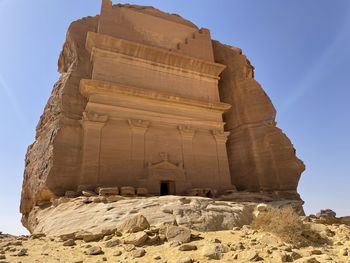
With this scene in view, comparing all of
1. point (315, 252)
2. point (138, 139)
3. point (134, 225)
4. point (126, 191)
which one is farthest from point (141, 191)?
point (315, 252)

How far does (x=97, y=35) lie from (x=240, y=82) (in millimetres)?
10378

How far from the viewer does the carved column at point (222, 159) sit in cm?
1603

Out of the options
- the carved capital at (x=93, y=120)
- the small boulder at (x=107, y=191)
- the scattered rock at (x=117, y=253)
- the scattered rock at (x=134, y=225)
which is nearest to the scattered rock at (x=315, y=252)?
the scattered rock at (x=134, y=225)

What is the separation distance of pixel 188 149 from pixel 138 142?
309 cm

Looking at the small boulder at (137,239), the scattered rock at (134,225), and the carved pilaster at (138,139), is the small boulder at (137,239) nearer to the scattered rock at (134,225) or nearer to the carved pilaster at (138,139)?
the scattered rock at (134,225)

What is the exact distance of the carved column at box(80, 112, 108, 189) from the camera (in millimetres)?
12672

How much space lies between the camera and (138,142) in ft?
47.8

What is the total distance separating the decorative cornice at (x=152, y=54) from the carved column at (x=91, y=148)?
15.4 ft

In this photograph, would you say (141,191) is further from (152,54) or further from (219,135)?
(152,54)

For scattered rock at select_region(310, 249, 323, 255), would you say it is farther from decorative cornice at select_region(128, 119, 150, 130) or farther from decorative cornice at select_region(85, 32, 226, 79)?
decorative cornice at select_region(85, 32, 226, 79)

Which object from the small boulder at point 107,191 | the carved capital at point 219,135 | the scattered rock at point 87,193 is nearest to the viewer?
the scattered rock at point 87,193

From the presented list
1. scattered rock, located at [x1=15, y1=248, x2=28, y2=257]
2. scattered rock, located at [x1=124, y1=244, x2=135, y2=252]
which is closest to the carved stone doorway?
scattered rock, located at [x1=124, y1=244, x2=135, y2=252]

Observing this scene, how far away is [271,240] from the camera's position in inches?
225

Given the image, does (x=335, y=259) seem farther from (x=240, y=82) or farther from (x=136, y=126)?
(x=240, y=82)
